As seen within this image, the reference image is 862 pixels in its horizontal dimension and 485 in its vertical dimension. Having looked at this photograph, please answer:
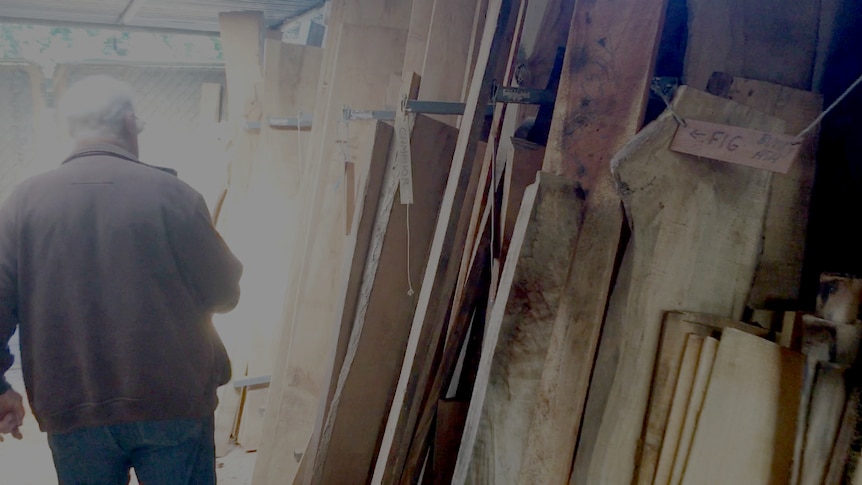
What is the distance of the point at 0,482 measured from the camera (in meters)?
2.38

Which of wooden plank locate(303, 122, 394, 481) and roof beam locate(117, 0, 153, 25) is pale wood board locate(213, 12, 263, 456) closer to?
roof beam locate(117, 0, 153, 25)

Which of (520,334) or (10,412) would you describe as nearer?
(520,334)

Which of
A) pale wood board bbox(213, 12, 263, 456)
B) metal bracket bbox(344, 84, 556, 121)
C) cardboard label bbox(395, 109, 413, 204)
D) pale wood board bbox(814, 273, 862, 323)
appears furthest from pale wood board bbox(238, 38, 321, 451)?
pale wood board bbox(814, 273, 862, 323)

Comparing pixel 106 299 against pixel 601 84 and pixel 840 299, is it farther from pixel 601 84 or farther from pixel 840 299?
pixel 840 299

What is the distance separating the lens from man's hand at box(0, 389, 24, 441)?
1510 mm

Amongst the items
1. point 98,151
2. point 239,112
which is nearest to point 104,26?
point 239,112

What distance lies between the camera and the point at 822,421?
2.14 feet

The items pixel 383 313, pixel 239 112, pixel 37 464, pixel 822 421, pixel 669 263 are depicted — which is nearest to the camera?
pixel 822 421

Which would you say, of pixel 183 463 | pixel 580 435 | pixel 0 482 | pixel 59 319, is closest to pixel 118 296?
pixel 59 319

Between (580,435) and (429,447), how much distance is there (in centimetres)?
49

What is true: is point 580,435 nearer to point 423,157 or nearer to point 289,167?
point 423,157

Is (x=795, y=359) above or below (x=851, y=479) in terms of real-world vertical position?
above

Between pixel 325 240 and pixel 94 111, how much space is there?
0.81 metres

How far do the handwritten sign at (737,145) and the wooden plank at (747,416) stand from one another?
8.8 inches
